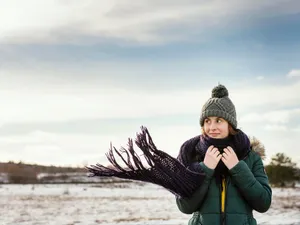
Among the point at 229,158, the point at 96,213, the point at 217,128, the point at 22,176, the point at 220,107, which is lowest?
the point at 96,213

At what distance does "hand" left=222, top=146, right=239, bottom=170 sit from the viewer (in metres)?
3.10

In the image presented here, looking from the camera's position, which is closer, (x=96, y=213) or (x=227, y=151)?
(x=227, y=151)

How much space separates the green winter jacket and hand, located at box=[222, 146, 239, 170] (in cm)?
3

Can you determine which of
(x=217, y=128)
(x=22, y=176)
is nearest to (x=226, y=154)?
(x=217, y=128)

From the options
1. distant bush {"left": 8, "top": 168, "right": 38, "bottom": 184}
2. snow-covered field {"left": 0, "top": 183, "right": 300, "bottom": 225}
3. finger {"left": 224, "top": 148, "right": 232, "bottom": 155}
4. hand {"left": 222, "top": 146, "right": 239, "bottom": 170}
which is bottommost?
snow-covered field {"left": 0, "top": 183, "right": 300, "bottom": 225}

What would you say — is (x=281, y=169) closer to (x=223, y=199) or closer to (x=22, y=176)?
(x=22, y=176)

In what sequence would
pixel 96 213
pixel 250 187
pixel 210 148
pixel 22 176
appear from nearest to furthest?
pixel 250 187 → pixel 210 148 → pixel 96 213 → pixel 22 176

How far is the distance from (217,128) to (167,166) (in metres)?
0.37

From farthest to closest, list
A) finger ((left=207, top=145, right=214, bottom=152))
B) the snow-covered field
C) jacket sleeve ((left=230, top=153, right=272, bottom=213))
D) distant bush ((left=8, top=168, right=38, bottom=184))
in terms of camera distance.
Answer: distant bush ((left=8, top=168, right=38, bottom=184)) < the snow-covered field < finger ((left=207, top=145, right=214, bottom=152)) < jacket sleeve ((left=230, top=153, right=272, bottom=213))

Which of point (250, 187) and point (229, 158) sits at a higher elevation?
point (229, 158)

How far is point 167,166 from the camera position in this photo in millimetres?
3104

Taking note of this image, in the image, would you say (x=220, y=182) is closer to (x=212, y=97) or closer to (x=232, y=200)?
(x=232, y=200)

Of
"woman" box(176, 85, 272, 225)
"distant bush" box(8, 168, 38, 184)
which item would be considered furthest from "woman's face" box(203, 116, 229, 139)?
"distant bush" box(8, 168, 38, 184)

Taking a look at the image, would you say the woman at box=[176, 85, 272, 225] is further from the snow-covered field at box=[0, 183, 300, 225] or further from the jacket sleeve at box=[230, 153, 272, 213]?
the snow-covered field at box=[0, 183, 300, 225]
